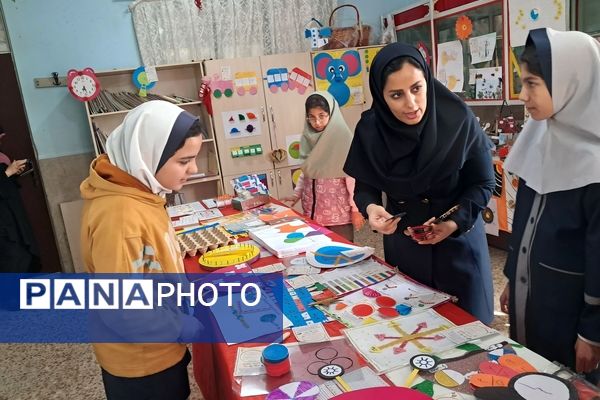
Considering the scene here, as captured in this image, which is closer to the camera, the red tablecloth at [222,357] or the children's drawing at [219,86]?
the red tablecloth at [222,357]

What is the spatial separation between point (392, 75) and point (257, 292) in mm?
818

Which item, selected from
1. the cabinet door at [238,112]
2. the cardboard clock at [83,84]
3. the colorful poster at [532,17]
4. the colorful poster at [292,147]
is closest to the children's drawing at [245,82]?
the cabinet door at [238,112]

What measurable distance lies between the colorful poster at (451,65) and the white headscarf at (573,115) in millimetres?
2509

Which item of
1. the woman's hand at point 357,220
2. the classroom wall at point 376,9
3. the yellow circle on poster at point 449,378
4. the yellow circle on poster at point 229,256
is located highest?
the classroom wall at point 376,9

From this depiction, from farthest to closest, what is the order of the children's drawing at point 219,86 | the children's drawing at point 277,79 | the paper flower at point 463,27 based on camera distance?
the children's drawing at point 277,79, the children's drawing at point 219,86, the paper flower at point 463,27

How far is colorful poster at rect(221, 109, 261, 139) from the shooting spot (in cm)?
395

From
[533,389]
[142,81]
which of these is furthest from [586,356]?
[142,81]

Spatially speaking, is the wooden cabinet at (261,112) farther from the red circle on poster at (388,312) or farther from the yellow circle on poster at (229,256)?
the red circle on poster at (388,312)

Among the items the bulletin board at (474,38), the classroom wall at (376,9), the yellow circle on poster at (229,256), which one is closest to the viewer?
the yellow circle on poster at (229,256)

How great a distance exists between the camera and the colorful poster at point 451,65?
3.59 meters

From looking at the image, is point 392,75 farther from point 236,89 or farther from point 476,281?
point 236,89

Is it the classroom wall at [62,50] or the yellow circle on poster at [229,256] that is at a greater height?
the classroom wall at [62,50]

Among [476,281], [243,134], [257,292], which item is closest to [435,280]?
[476,281]

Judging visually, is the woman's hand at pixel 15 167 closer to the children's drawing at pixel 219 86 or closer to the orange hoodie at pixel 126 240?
the children's drawing at pixel 219 86
